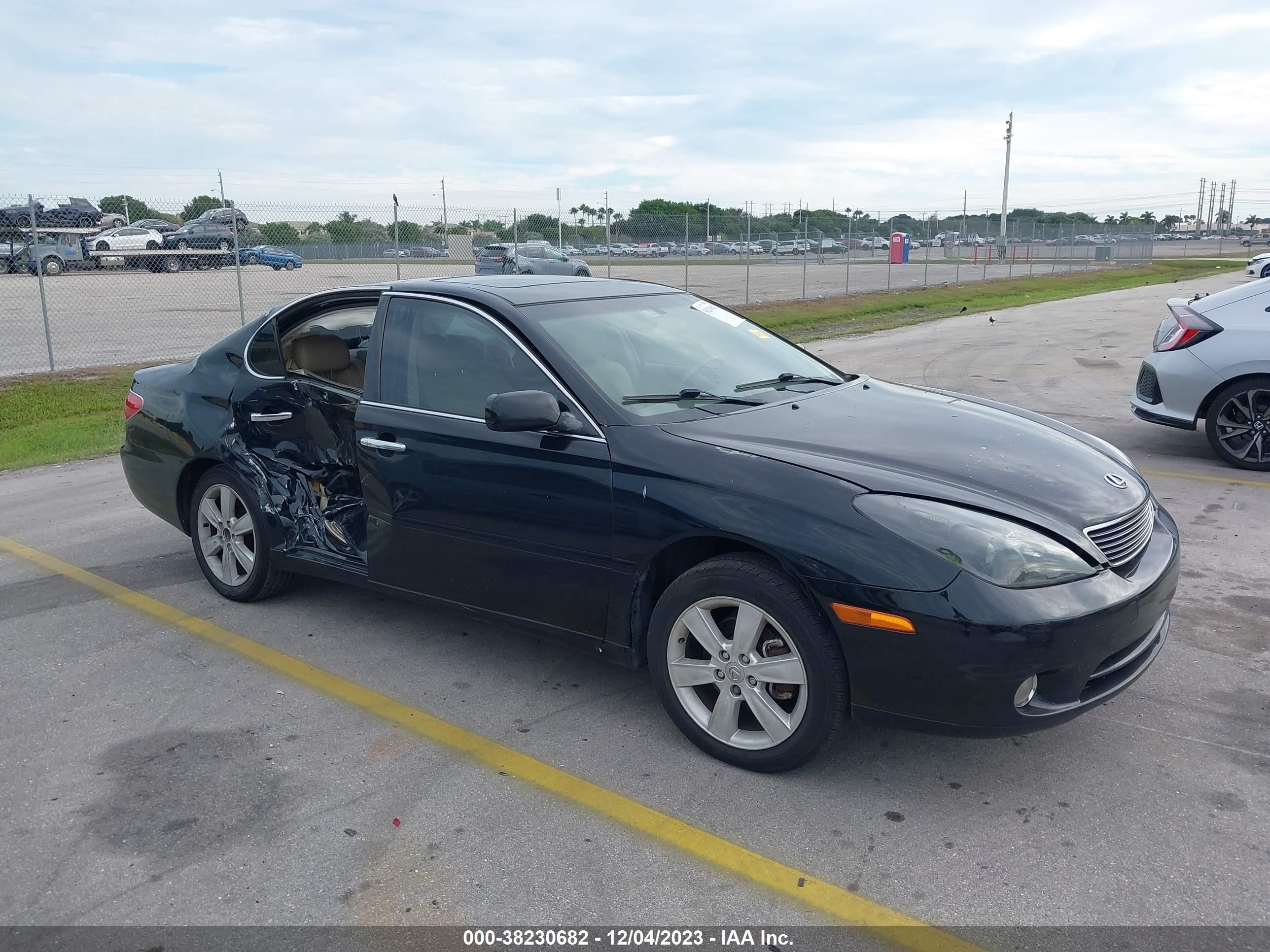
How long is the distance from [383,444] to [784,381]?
178cm

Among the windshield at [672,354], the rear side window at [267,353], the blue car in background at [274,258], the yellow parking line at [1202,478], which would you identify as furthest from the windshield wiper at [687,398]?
the blue car in background at [274,258]

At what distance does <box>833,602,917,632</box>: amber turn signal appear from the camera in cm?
325

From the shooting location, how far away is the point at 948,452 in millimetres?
3842

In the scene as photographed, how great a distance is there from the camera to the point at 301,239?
2606 centimetres

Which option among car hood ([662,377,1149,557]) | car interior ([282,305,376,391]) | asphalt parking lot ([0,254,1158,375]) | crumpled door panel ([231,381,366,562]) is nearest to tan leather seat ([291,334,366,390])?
car interior ([282,305,376,391])

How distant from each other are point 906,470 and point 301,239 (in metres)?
24.9

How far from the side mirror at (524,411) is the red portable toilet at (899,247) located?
41.5 metres

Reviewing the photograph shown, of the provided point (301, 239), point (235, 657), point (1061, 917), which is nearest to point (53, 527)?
point (235, 657)

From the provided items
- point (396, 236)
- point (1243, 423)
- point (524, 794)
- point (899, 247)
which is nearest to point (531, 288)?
point (524, 794)

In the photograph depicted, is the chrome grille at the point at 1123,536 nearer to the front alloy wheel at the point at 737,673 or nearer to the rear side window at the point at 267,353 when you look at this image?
the front alloy wheel at the point at 737,673

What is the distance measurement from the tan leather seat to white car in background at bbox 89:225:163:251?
34415mm

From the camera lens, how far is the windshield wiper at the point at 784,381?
14.9 feet

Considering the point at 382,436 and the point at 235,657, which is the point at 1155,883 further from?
the point at 235,657

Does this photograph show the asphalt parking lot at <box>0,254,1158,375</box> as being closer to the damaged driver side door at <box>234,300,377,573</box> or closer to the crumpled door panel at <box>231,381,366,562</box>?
the damaged driver side door at <box>234,300,377,573</box>
